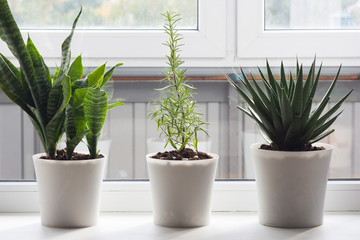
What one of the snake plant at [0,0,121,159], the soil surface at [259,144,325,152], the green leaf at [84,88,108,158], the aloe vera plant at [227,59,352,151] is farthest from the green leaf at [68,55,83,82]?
the soil surface at [259,144,325,152]

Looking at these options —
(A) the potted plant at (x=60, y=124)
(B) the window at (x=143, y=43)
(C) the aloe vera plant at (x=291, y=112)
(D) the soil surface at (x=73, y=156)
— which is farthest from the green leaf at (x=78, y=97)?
(C) the aloe vera plant at (x=291, y=112)

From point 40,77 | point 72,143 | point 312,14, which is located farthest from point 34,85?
point 312,14

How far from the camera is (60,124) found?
113cm

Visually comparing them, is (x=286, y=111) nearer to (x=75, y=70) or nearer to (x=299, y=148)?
(x=299, y=148)

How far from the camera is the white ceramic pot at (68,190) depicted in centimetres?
109

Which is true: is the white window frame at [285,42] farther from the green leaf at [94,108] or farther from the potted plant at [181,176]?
the green leaf at [94,108]

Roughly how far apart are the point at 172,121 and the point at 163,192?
164 mm

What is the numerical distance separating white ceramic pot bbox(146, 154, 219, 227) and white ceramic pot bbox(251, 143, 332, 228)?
13 centimetres

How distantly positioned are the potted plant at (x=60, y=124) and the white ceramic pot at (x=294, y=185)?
0.39m

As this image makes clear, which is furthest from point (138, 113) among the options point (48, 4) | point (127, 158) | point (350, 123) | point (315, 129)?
point (350, 123)

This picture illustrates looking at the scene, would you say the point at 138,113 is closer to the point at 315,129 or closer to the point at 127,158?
the point at 127,158

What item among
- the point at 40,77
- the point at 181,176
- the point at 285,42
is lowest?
the point at 181,176

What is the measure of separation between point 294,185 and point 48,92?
599 millimetres

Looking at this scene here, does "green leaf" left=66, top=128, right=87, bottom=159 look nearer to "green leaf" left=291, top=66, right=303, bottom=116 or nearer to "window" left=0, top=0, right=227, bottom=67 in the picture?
"window" left=0, top=0, right=227, bottom=67
